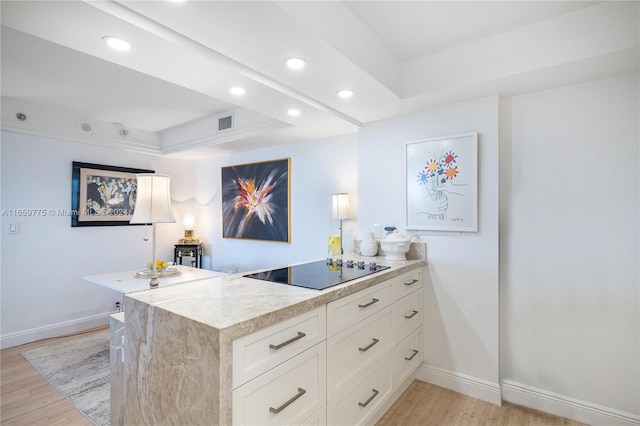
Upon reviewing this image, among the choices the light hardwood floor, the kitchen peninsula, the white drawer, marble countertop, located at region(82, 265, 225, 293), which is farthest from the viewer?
marble countertop, located at region(82, 265, 225, 293)

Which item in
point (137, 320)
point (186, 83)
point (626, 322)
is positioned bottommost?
point (626, 322)

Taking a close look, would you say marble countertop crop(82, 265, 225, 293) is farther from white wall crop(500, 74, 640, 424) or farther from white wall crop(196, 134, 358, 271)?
white wall crop(500, 74, 640, 424)

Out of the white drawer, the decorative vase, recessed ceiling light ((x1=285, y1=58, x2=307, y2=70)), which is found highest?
recessed ceiling light ((x1=285, y1=58, x2=307, y2=70))

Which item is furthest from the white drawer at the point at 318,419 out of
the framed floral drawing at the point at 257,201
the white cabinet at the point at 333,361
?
the framed floral drawing at the point at 257,201

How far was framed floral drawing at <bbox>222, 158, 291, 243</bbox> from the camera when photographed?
3.80m

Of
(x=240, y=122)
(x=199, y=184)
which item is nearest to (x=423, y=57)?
(x=240, y=122)

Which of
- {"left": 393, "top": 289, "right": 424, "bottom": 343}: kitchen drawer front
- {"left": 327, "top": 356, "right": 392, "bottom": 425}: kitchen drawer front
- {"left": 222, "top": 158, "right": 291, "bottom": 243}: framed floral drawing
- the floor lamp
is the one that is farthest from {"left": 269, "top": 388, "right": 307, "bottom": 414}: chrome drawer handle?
{"left": 222, "top": 158, "right": 291, "bottom": 243}: framed floral drawing

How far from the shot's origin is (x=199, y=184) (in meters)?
4.92

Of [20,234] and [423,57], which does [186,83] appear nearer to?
[423,57]

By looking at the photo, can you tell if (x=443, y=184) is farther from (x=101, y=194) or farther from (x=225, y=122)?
(x=101, y=194)

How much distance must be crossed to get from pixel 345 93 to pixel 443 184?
104 centimetres

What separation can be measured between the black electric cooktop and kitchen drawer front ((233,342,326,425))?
0.35 metres

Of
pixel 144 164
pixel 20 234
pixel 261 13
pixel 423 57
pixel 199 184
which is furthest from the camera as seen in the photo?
pixel 199 184

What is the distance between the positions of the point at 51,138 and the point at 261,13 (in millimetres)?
3535
